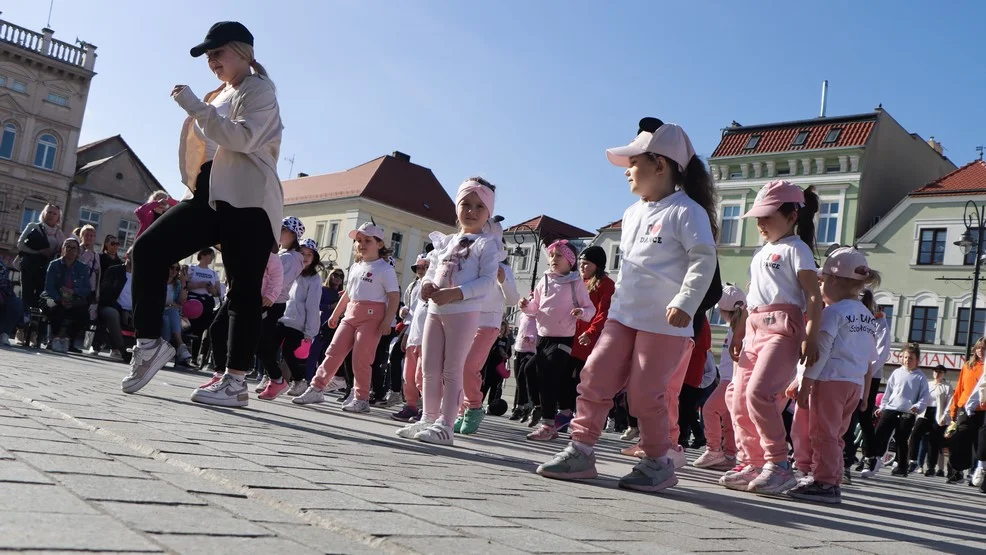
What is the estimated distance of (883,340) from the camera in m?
10.5

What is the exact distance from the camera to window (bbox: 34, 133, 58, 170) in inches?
2105

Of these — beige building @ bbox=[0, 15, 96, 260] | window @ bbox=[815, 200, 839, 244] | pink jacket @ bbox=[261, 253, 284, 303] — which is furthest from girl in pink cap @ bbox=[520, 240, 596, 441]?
beige building @ bbox=[0, 15, 96, 260]

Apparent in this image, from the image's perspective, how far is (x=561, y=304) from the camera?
9.41m

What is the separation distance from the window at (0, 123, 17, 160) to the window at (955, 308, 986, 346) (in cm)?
4870

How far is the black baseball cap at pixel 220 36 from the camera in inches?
224

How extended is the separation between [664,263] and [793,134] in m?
43.3

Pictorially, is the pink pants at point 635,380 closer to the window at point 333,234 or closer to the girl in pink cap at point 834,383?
the girl in pink cap at point 834,383

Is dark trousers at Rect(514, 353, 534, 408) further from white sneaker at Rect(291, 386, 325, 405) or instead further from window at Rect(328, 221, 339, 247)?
window at Rect(328, 221, 339, 247)

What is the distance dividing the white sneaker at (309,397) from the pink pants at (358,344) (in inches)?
2.5

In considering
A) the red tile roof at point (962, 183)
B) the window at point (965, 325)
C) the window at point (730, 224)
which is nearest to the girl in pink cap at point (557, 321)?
the window at point (965, 325)

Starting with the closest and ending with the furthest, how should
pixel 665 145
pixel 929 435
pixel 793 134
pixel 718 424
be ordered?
1. pixel 665 145
2. pixel 718 424
3. pixel 929 435
4. pixel 793 134

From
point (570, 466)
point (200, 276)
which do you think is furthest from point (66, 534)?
point (200, 276)

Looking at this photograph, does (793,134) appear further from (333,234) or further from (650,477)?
(650,477)

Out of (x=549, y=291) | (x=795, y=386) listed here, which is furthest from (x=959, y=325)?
(x=795, y=386)
